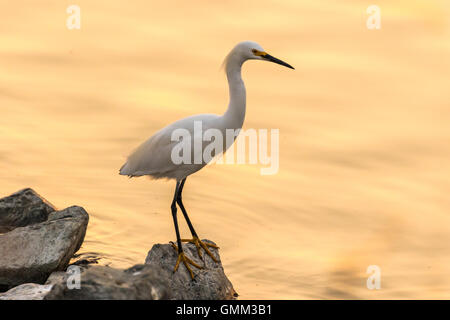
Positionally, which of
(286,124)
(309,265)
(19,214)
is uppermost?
(286,124)

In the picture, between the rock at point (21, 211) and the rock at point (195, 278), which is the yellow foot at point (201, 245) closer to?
the rock at point (195, 278)

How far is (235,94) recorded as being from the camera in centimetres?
1056

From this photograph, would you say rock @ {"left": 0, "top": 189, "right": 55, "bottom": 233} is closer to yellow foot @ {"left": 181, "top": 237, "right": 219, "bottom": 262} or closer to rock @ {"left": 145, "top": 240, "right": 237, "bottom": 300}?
rock @ {"left": 145, "top": 240, "right": 237, "bottom": 300}

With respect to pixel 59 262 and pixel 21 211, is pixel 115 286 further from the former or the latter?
pixel 21 211

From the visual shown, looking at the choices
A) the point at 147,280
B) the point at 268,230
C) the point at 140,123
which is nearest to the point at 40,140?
the point at 140,123

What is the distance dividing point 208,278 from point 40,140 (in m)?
5.45

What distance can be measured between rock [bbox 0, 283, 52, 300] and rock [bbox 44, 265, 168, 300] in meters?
1.18

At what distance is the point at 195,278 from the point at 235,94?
2.22 m

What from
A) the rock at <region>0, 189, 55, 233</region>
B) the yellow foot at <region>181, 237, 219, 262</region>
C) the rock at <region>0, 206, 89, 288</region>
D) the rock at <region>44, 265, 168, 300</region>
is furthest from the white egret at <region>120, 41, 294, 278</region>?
the rock at <region>44, 265, 168, 300</region>

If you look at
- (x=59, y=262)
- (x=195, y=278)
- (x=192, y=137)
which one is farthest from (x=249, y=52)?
(x=59, y=262)

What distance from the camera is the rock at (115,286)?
8.26 metres

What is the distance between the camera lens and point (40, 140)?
48.6 ft

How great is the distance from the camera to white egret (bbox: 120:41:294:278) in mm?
10547

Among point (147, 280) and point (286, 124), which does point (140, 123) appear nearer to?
point (286, 124)
